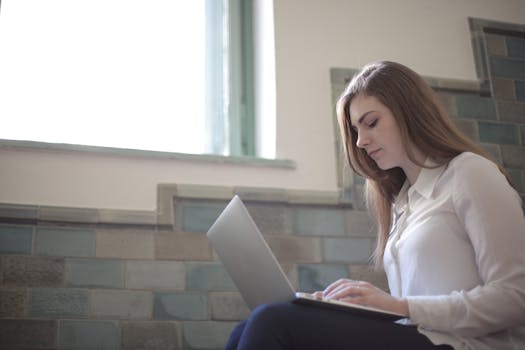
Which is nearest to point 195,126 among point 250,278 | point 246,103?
point 246,103

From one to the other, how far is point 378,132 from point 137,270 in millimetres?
994

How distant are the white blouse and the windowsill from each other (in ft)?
3.01

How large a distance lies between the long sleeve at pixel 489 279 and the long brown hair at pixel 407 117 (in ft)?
0.70

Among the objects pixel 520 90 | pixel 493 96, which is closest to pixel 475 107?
pixel 493 96

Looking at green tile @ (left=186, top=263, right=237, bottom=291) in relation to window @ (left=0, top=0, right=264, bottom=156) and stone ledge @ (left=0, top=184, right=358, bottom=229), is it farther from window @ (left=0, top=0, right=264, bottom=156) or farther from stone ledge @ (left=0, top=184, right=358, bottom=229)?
window @ (left=0, top=0, right=264, bottom=156)

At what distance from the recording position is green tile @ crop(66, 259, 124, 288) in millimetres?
2176

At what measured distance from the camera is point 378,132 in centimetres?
170

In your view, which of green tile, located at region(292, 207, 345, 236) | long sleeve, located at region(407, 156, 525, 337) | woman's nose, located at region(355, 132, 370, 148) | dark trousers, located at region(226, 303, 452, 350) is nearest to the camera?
dark trousers, located at region(226, 303, 452, 350)

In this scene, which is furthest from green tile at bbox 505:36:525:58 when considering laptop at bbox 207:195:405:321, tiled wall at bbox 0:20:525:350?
laptop at bbox 207:195:405:321

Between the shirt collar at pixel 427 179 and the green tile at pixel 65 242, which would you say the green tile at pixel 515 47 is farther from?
the green tile at pixel 65 242

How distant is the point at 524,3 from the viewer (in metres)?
3.01

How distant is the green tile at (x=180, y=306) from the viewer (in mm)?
2217

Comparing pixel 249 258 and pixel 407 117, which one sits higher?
pixel 407 117

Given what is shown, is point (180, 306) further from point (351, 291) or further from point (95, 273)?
point (351, 291)
